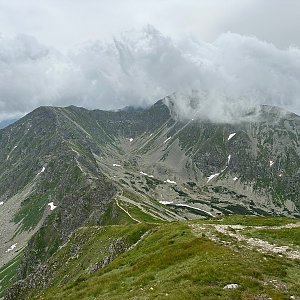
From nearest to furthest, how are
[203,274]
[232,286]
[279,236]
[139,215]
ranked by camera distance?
[232,286]
[203,274]
[279,236]
[139,215]

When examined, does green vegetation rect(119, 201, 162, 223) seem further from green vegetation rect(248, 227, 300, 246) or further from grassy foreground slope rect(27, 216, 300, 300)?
green vegetation rect(248, 227, 300, 246)

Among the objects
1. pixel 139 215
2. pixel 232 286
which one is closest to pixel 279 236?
pixel 232 286

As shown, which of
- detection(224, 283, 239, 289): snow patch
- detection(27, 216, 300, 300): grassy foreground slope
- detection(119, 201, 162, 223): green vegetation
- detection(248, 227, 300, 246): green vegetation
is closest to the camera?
detection(27, 216, 300, 300): grassy foreground slope

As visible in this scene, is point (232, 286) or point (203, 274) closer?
point (232, 286)

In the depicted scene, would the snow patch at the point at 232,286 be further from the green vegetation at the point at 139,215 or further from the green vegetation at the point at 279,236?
the green vegetation at the point at 139,215

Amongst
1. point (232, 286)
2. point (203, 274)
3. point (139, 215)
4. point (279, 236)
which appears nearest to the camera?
point (232, 286)

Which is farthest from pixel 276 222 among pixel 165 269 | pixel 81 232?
pixel 81 232

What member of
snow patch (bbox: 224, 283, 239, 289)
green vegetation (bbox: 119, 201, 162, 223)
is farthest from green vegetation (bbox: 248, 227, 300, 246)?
green vegetation (bbox: 119, 201, 162, 223)

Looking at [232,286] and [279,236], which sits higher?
[232,286]

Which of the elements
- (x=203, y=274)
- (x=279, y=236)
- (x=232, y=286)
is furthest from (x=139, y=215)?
(x=232, y=286)

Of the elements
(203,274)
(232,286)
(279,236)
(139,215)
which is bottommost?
(139,215)

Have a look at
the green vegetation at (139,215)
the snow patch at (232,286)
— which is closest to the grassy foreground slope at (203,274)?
the snow patch at (232,286)

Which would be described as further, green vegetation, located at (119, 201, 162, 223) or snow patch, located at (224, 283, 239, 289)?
green vegetation, located at (119, 201, 162, 223)

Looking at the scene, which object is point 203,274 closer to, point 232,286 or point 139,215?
point 232,286
